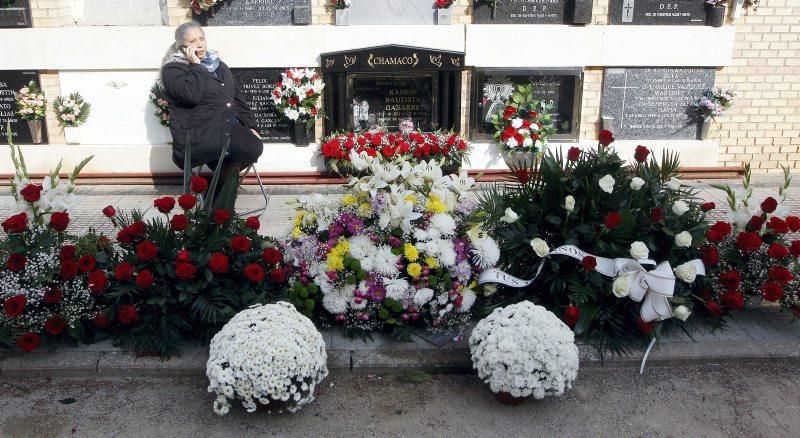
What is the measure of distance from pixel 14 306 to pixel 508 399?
8.06 ft

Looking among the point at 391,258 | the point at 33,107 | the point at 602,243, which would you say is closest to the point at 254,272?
the point at 391,258

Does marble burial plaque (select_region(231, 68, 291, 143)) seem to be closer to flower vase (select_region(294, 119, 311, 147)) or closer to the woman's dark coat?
flower vase (select_region(294, 119, 311, 147))

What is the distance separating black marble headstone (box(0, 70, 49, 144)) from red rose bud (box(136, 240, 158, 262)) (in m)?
4.96

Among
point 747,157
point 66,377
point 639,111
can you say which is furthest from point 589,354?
point 747,157

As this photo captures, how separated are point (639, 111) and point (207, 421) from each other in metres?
6.27

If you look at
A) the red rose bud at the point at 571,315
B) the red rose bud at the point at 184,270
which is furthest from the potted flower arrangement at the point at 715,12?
the red rose bud at the point at 184,270

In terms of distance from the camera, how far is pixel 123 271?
143 inches

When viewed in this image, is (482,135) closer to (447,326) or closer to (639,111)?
(639,111)

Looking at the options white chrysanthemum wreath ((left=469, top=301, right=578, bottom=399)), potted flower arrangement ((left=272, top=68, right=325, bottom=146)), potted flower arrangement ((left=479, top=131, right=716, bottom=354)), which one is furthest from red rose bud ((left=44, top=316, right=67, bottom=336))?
potted flower arrangement ((left=272, top=68, right=325, bottom=146))

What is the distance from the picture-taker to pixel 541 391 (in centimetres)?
333

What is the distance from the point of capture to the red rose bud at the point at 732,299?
12.7ft

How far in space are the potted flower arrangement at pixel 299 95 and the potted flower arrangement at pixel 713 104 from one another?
4.15 m

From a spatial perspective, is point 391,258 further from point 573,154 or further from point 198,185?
point 573,154

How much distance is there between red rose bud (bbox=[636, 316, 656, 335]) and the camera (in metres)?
3.82
